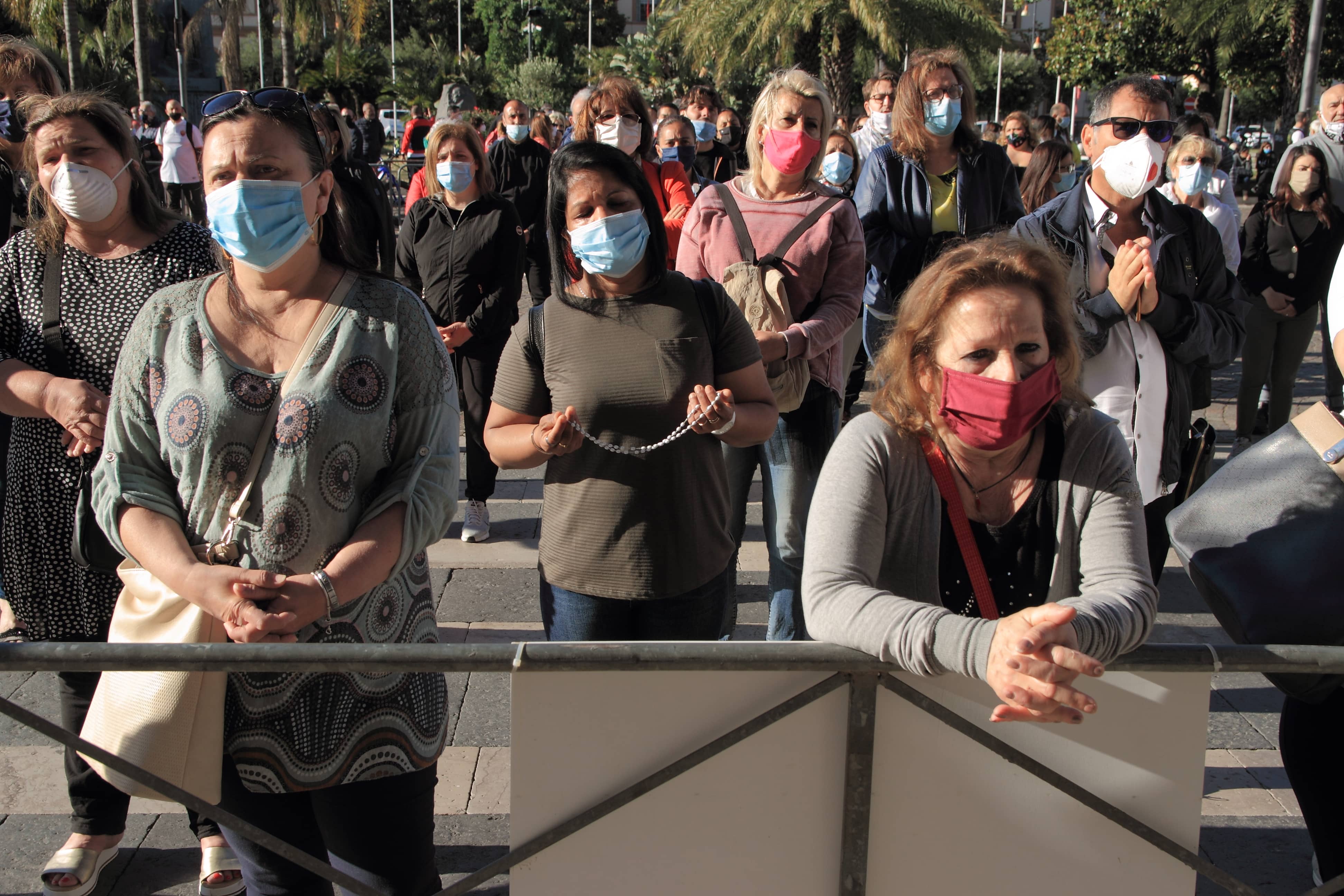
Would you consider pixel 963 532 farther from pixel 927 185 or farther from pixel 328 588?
pixel 927 185

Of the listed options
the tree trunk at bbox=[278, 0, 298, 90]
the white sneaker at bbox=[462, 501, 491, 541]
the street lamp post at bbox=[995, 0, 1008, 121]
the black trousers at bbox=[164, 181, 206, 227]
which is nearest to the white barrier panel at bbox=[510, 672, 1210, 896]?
the white sneaker at bbox=[462, 501, 491, 541]

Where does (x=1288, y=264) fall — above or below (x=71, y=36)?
below

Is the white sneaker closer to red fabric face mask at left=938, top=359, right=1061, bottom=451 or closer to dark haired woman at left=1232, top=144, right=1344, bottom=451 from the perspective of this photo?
red fabric face mask at left=938, top=359, right=1061, bottom=451

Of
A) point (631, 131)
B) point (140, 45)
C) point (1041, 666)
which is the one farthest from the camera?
point (140, 45)

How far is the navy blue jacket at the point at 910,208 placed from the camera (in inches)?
173

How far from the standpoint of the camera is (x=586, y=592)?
2.78m

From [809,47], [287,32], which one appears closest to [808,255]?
[809,47]

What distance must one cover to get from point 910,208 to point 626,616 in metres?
2.38

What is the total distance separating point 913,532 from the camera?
6.70ft

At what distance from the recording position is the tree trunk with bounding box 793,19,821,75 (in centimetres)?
2298

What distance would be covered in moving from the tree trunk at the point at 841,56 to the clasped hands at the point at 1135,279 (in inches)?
797

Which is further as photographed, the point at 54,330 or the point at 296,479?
the point at 54,330

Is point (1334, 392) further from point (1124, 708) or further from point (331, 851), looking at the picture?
point (331, 851)

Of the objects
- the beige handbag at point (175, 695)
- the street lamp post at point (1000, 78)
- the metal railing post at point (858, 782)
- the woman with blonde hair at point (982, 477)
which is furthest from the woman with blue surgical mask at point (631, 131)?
the street lamp post at point (1000, 78)
